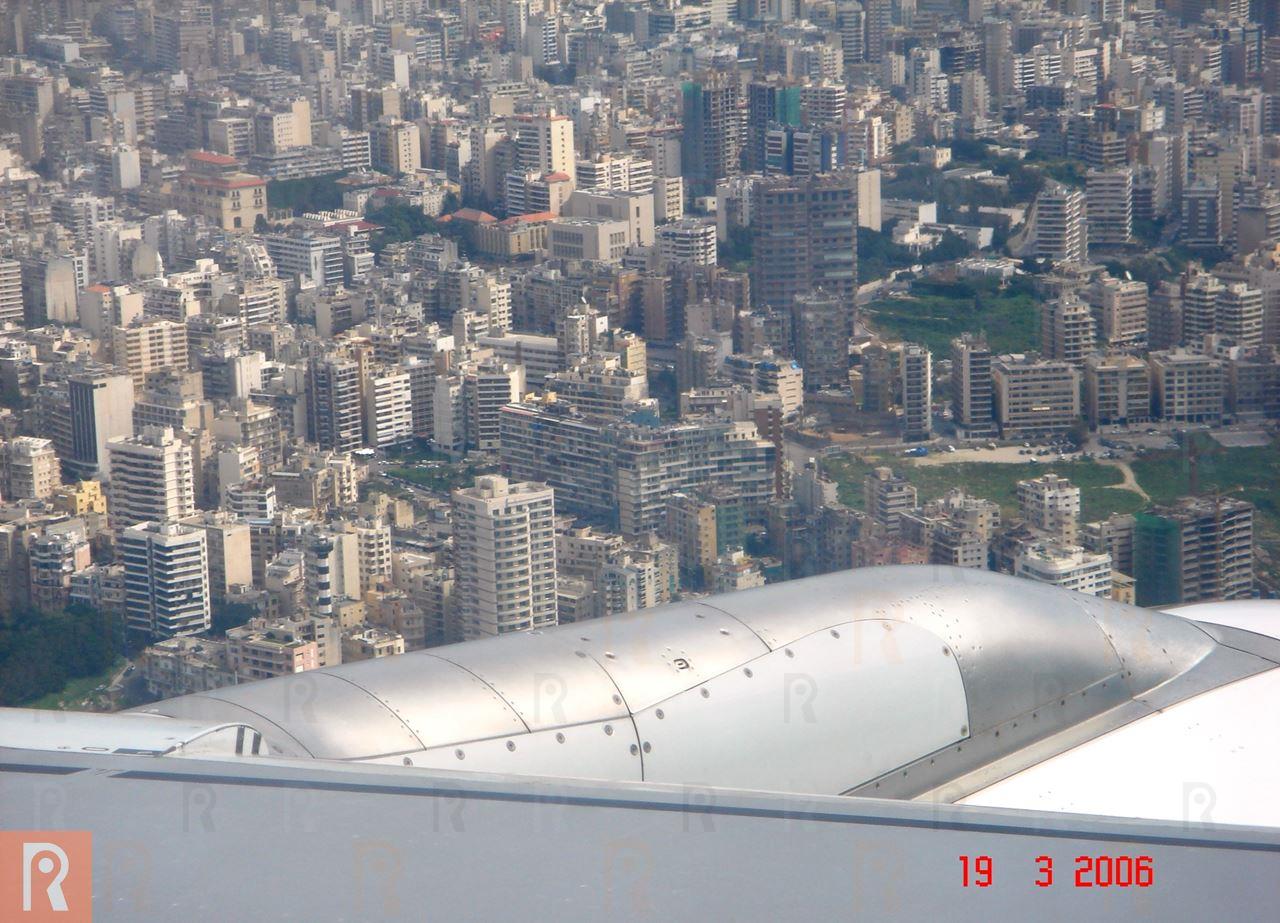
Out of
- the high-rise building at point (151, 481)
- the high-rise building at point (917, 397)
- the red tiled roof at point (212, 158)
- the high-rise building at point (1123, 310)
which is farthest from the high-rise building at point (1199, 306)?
the red tiled roof at point (212, 158)

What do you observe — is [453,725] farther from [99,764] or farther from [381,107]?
[381,107]

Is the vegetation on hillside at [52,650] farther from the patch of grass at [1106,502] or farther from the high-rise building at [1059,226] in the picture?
the high-rise building at [1059,226]

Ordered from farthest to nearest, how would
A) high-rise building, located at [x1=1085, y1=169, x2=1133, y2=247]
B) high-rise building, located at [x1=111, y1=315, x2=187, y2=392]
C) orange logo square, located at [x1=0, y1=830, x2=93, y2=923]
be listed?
1. high-rise building, located at [x1=1085, y1=169, x2=1133, y2=247]
2. high-rise building, located at [x1=111, y1=315, x2=187, y2=392]
3. orange logo square, located at [x1=0, y1=830, x2=93, y2=923]

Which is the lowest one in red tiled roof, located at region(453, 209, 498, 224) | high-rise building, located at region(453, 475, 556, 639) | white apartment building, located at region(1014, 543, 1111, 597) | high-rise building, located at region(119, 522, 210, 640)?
white apartment building, located at region(1014, 543, 1111, 597)

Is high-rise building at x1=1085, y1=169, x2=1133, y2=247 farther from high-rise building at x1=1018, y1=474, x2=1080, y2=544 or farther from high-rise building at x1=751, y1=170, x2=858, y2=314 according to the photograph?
high-rise building at x1=1018, y1=474, x2=1080, y2=544

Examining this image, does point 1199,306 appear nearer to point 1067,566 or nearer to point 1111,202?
point 1111,202

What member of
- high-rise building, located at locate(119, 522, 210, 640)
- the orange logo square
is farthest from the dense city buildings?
the orange logo square

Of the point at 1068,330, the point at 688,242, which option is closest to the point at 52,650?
the point at 1068,330

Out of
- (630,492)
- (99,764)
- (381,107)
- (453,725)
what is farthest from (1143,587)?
(381,107)
